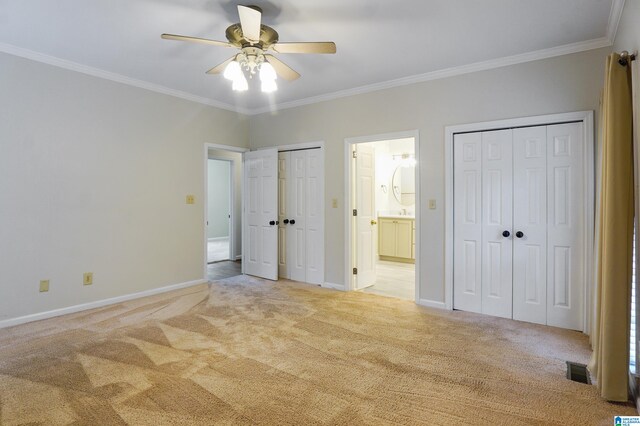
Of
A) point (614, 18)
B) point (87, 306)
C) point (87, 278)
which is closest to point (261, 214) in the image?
point (87, 278)

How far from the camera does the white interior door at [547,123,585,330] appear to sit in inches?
129

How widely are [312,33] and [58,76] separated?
2.78 metres

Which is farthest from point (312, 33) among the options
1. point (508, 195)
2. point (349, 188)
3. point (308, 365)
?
point (308, 365)

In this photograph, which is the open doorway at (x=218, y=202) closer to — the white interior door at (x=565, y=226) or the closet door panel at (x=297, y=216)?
the closet door panel at (x=297, y=216)

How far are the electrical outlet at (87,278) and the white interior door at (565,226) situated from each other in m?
4.88

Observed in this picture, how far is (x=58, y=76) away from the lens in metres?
3.69

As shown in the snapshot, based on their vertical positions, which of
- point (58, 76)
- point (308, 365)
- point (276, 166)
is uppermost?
point (58, 76)

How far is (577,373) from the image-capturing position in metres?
2.53

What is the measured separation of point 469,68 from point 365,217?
2.29m

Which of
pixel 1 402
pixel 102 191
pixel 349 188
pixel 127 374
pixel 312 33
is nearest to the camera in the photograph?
pixel 1 402

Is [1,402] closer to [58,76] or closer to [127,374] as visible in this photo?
[127,374]

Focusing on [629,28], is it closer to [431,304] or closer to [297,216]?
[431,304]

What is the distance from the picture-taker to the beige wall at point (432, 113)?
3312 millimetres

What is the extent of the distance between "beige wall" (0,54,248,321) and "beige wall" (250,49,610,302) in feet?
5.42
